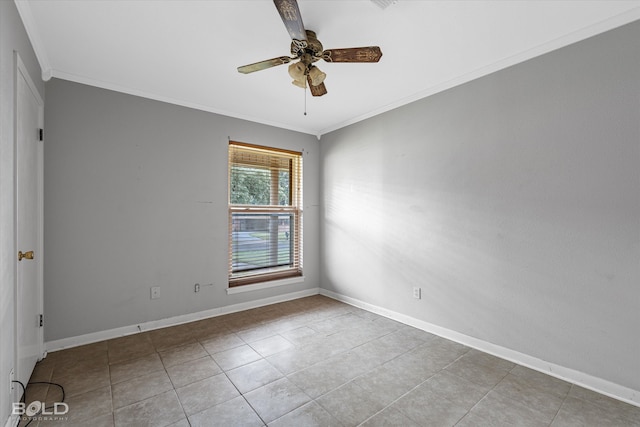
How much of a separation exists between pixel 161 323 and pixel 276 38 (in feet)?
10.0

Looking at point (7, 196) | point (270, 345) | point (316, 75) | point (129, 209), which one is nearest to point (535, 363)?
point (270, 345)

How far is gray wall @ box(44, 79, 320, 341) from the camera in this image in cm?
264

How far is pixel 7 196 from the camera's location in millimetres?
1636

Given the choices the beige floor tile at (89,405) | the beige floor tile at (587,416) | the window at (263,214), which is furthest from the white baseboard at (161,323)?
the beige floor tile at (587,416)

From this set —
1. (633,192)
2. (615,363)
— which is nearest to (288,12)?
(633,192)

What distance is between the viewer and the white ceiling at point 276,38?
73.5 inches

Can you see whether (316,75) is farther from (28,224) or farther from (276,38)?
(28,224)

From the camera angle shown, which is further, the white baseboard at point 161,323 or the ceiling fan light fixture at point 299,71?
the white baseboard at point 161,323

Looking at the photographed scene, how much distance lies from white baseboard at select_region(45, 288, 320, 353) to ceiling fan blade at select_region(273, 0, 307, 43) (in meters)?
3.07

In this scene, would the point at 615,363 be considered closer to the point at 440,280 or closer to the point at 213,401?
the point at 440,280

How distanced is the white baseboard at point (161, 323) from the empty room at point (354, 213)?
21mm

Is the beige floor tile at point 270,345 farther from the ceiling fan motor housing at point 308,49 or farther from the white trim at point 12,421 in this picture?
the ceiling fan motor housing at point 308,49

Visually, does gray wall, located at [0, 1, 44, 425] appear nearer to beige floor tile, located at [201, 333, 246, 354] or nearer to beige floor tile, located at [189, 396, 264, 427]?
beige floor tile, located at [189, 396, 264, 427]

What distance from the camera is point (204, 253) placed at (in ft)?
11.3
